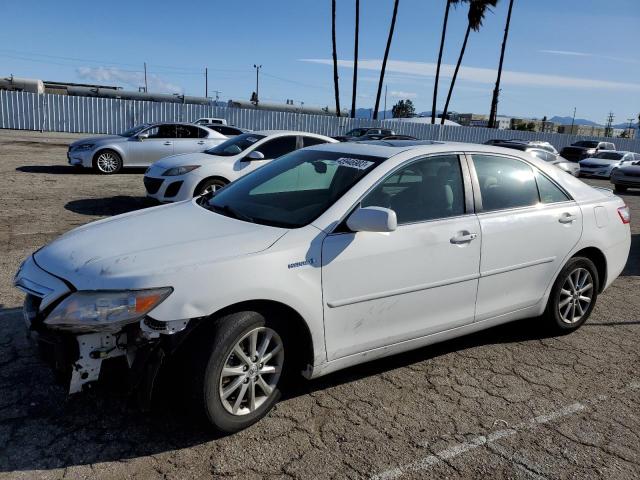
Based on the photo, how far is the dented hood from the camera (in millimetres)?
2785

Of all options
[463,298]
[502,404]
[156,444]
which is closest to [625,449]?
[502,404]

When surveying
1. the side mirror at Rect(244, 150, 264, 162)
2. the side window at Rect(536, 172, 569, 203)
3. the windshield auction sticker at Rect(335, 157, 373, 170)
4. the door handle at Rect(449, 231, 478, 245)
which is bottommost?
the side mirror at Rect(244, 150, 264, 162)

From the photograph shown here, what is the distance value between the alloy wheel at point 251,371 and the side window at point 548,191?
2.57m

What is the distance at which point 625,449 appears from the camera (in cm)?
308

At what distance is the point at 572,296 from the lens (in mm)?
4621

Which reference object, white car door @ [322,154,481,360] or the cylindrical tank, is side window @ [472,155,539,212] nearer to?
white car door @ [322,154,481,360]

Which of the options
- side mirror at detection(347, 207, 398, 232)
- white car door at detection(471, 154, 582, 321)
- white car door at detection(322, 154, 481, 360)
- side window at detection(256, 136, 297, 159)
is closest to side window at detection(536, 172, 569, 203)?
white car door at detection(471, 154, 582, 321)

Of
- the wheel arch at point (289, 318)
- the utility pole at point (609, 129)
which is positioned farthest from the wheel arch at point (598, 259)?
the utility pole at point (609, 129)

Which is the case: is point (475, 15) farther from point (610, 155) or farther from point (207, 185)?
point (207, 185)

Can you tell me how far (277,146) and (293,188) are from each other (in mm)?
5765

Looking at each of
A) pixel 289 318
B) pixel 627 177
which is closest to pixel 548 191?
pixel 289 318

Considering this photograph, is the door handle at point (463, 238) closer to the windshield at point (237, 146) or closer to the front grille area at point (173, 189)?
the front grille area at point (173, 189)

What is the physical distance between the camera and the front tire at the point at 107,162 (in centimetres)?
1387

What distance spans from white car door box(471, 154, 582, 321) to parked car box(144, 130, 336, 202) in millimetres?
5219
